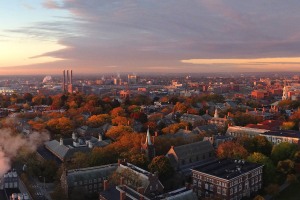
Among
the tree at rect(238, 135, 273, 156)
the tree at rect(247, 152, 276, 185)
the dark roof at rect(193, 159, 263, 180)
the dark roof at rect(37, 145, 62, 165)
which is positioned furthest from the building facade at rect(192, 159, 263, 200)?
the dark roof at rect(37, 145, 62, 165)

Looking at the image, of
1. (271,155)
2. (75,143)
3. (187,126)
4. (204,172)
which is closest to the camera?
(204,172)

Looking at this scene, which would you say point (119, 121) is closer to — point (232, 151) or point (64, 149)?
point (64, 149)

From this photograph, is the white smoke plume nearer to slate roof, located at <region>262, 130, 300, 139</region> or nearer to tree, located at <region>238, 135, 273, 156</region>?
tree, located at <region>238, 135, 273, 156</region>

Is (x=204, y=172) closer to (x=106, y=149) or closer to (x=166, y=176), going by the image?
(x=166, y=176)

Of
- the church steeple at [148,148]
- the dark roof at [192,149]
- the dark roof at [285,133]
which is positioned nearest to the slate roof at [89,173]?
the church steeple at [148,148]

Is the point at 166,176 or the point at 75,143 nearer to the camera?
the point at 166,176

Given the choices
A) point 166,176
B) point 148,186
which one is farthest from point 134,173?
point 166,176

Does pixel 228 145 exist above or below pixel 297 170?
above

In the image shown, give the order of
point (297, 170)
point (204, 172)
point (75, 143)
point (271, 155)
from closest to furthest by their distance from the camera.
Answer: point (204, 172), point (297, 170), point (271, 155), point (75, 143)
